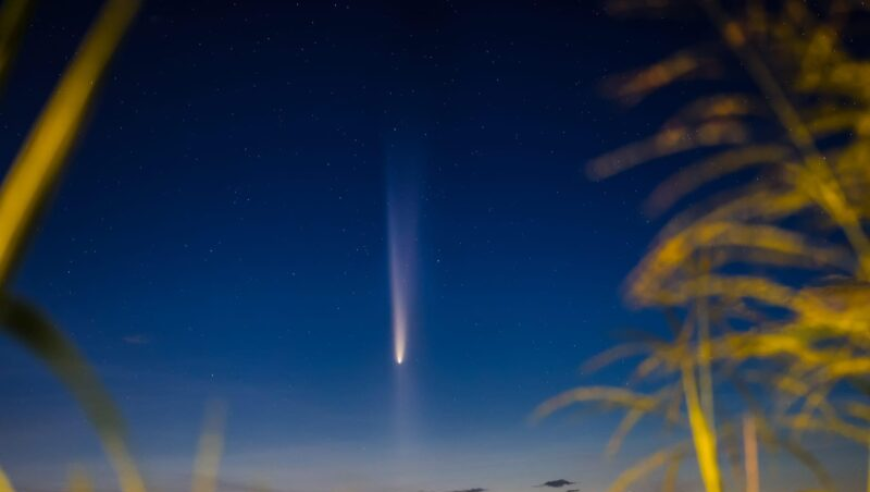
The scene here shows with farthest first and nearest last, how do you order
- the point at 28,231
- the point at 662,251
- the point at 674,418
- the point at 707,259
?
the point at 674,418, the point at 707,259, the point at 662,251, the point at 28,231

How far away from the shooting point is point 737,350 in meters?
1.42

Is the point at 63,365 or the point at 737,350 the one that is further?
the point at 737,350

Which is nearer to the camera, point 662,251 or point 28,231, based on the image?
point 28,231

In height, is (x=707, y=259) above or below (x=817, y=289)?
above

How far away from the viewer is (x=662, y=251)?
4.56 ft

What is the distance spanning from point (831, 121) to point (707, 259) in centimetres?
42

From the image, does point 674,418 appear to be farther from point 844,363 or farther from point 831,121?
point 831,121

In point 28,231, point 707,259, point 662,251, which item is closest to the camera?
point 28,231

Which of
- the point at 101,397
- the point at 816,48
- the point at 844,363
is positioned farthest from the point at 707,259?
the point at 101,397

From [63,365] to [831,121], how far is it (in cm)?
Answer: 130

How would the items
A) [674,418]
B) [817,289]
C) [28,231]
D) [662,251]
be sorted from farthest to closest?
[674,418]
[662,251]
[817,289]
[28,231]

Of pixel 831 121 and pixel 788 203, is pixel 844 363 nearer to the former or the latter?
pixel 788 203

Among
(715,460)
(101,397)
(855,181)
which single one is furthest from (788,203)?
(101,397)

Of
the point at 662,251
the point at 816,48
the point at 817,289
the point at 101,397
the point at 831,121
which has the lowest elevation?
the point at 101,397
